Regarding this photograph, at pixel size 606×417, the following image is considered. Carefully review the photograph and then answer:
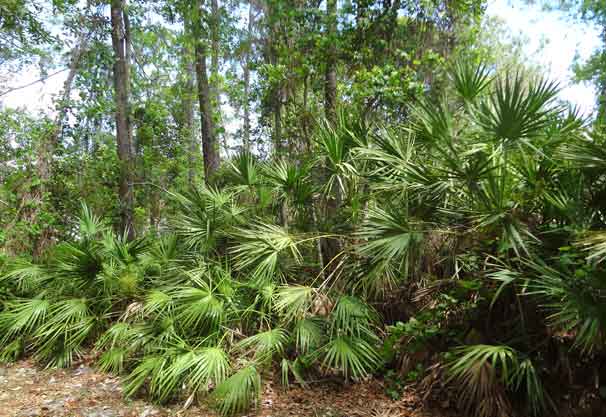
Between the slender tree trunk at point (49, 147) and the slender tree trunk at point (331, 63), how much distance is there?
5376 millimetres

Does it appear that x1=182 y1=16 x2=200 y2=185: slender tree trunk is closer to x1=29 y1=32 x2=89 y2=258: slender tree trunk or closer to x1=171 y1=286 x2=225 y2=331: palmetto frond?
x1=29 y1=32 x2=89 y2=258: slender tree trunk

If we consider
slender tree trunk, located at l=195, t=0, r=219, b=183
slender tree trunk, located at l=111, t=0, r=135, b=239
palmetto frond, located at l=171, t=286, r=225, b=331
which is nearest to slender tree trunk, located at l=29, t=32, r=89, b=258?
slender tree trunk, located at l=111, t=0, r=135, b=239

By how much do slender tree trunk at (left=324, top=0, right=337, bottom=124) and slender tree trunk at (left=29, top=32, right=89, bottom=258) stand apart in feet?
17.6

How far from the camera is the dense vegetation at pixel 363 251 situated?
3.38 meters

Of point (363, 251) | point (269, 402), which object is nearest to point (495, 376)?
point (363, 251)

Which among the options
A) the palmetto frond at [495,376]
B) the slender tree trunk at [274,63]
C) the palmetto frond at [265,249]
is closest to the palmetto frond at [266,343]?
the palmetto frond at [265,249]

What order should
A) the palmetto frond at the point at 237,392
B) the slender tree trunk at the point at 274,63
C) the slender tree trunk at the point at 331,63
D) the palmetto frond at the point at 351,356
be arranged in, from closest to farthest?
1. the palmetto frond at the point at 237,392
2. the palmetto frond at the point at 351,356
3. the slender tree trunk at the point at 331,63
4. the slender tree trunk at the point at 274,63

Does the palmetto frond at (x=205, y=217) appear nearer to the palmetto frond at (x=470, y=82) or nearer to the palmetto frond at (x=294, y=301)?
the palmetto frond at (x=294, y=301)

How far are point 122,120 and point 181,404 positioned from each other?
801 cm

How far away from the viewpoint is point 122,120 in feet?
33.8

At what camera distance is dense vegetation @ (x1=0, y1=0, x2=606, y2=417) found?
338 cm

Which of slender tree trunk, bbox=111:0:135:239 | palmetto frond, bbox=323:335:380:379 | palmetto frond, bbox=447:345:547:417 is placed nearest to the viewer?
palmetto frond, bbox=447:345:547:417

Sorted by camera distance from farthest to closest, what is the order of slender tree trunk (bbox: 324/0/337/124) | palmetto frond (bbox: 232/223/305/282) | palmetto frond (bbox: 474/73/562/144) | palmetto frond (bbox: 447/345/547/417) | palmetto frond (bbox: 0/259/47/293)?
1. slender tree trunk (bbox: 324/0/337/124)
2. palmetto frond (bbox: 0/259/47/293)
3. palmetto frond (bbox: 232/223/305/282)
4. palmetto frond (bbox: 474/73/562/144)
5. palmetto frond (bbox: 447/345/547/417)

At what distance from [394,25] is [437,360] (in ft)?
18.2
